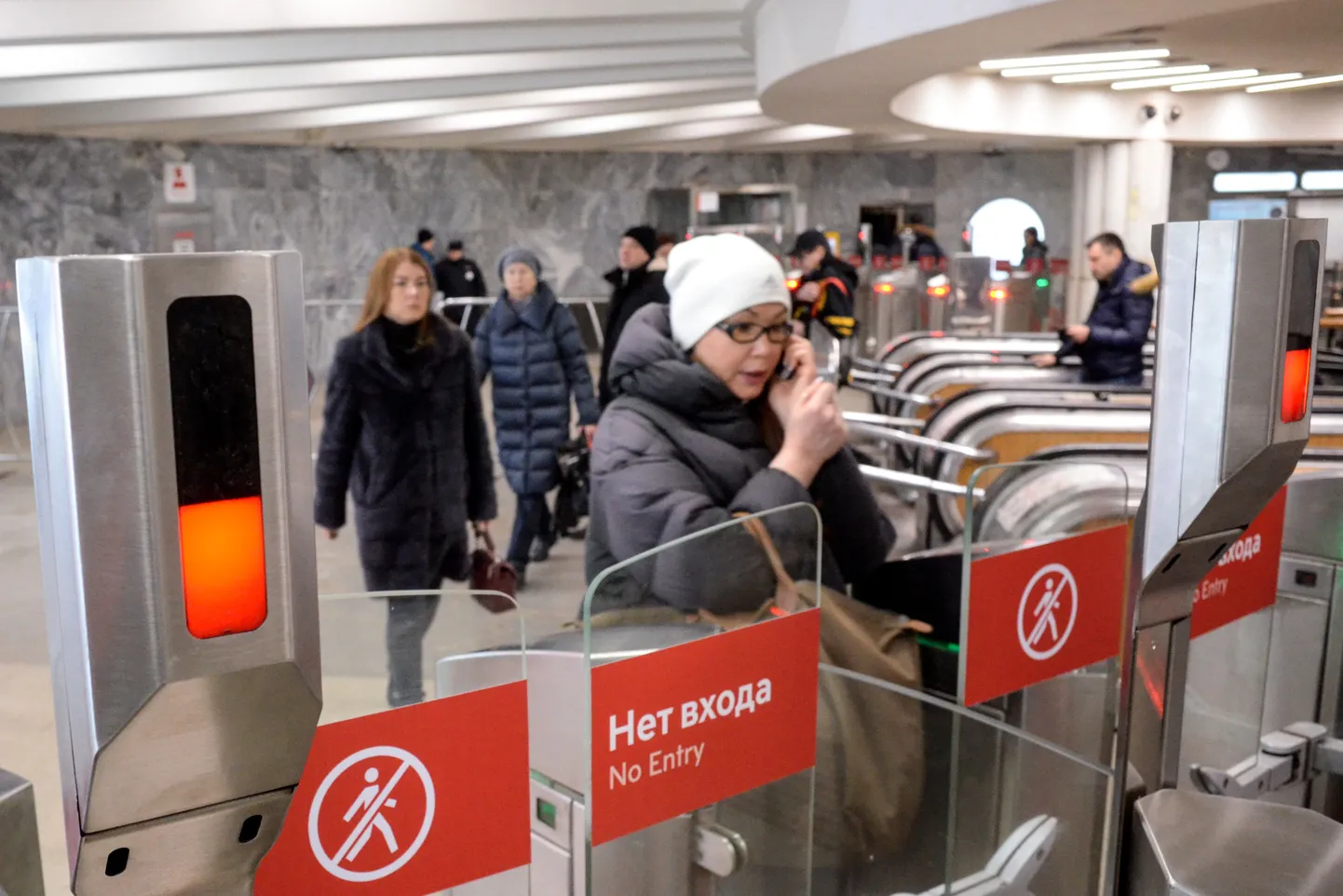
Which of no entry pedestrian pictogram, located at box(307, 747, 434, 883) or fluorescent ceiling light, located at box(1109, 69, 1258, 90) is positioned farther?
fluorescent ceiling light, located at box(1109, 69, 1258, 90)

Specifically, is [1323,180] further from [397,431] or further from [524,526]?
[397,431]

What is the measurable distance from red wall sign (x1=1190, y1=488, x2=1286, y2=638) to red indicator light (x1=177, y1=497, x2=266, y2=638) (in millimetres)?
2209

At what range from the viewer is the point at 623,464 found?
232 cm

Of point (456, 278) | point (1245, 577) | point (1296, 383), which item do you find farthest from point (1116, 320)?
point (456, 278)

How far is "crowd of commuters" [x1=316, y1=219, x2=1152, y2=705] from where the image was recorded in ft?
7.38

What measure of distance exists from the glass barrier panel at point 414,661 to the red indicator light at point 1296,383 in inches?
49.0

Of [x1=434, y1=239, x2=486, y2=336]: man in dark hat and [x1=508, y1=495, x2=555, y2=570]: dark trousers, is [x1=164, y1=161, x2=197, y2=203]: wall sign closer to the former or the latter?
[x1=434, y1=239, x2=486, y2=336]: man in dark hat

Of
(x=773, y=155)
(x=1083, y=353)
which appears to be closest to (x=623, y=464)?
(x=1083, y=353)

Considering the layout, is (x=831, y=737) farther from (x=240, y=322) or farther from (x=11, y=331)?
(x=11, y=331)

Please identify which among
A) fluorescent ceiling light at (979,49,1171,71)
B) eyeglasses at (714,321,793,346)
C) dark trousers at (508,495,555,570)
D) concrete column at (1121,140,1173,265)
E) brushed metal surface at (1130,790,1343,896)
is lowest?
dark trousers at (508,495,555,570)

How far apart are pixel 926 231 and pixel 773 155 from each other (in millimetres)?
2897

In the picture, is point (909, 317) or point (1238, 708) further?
point (909, 317)

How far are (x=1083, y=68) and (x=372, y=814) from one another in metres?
8.67

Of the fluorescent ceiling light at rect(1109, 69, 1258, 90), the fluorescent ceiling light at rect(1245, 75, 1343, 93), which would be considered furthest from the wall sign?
the fluorescent ceiling light at rect(1245, 75, 1343, 93)
